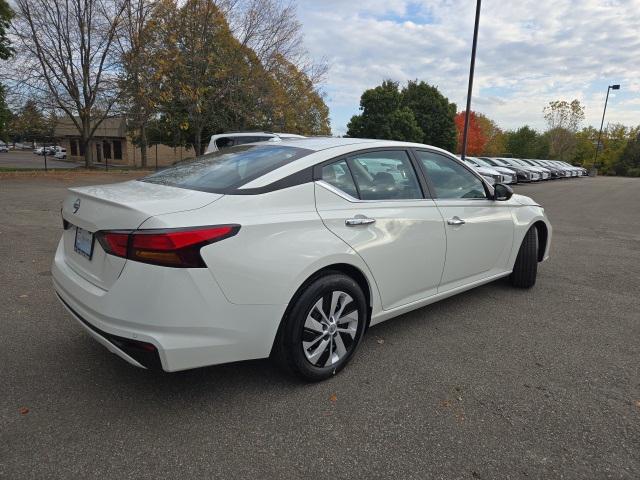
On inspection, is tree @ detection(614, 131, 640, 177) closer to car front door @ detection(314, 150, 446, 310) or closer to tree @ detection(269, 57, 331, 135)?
tree @ detection(269, 57, 331, 135)

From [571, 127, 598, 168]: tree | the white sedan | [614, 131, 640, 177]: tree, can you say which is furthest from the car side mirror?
[571, 127, 598, 168]: tree

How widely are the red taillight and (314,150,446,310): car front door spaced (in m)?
0.83

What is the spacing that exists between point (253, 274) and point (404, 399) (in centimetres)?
125

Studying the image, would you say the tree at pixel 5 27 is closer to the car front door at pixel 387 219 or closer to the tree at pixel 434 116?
the car front door at pixel 387 219

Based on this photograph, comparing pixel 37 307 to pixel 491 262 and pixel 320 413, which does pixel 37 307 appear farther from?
pixel 491 262

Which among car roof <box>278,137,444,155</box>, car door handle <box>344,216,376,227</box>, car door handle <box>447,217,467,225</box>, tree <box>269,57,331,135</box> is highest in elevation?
tree <box>269,57,331,135</box>

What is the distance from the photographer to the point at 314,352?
2.91m

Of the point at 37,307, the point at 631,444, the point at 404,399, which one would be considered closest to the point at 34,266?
the point at 37,307

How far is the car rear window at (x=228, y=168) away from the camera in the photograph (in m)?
2.84

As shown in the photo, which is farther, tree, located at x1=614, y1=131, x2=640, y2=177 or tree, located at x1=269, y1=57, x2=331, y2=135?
tree, located at x1=614, y1=131, x2=640, y2=177

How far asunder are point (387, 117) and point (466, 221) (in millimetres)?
41556

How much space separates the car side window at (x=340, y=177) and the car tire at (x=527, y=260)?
2557 millimetres

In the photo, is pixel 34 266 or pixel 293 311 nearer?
pixel 293 311

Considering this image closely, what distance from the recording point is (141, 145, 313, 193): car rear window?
2844 mm
